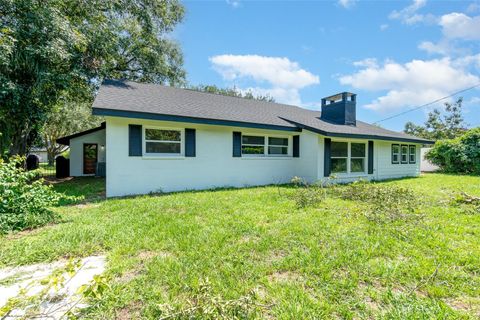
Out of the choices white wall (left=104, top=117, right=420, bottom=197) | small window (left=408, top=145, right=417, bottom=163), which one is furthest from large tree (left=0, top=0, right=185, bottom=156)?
small window (left=408, top=145, right=417, bottom=163)

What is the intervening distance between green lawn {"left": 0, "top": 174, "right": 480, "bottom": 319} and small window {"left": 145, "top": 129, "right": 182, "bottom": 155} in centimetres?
313

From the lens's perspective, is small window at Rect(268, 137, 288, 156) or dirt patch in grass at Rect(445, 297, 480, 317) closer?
dirt patch in grass at Rect(445, 297, 480, 317)

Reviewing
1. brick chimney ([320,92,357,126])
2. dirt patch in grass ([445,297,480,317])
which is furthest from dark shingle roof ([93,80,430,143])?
dirt patch in grass ([445,297,480,317])

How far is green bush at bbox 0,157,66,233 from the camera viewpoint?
404 centimetres

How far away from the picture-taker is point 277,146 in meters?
10.6

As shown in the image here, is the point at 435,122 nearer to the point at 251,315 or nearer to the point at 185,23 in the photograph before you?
the point at 185,23

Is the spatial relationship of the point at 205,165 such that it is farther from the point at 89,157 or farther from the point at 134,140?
the point at 89,157

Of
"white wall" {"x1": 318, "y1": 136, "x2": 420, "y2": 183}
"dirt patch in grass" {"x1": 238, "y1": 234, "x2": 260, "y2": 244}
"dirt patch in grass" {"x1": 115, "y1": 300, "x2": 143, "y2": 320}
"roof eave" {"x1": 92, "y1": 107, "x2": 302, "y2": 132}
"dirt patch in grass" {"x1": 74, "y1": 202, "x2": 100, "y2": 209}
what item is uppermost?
"roof eave" {"x1": 92, "y1": 107, "x2": 302, "y2": 132}

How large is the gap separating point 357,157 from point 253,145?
5.55 meters

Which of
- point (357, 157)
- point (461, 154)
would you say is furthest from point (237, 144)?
point (461, 154)

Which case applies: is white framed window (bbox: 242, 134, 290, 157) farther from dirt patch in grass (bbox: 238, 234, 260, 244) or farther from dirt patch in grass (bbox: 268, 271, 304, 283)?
dirt patch in grass (bbox: 268, 271, 304, 283)

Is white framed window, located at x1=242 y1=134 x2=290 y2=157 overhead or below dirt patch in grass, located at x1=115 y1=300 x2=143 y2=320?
overhead

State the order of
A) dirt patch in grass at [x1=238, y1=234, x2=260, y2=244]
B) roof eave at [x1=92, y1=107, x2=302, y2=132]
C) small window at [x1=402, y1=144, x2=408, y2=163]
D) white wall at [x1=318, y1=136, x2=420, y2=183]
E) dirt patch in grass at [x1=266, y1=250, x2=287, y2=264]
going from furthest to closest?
small window at [x1=402, y1=144, x2=408, y2=163] < white wall at [x1=318, y1=136, x2=420, y2=183] < roof eave at [x1=92, y1=107, x2=302, y2=132] < dirt patch in grass at [x1=238, y1=234, x2=260, y2=244] < dirt patch in grass at [x1=266, y1=250, x2=287, y2=264]

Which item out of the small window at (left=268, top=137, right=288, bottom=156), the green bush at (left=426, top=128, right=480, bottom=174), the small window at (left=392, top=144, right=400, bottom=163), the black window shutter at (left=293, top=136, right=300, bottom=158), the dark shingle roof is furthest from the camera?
the green bush at (left=426, top=128, right=480, bottom=174)
